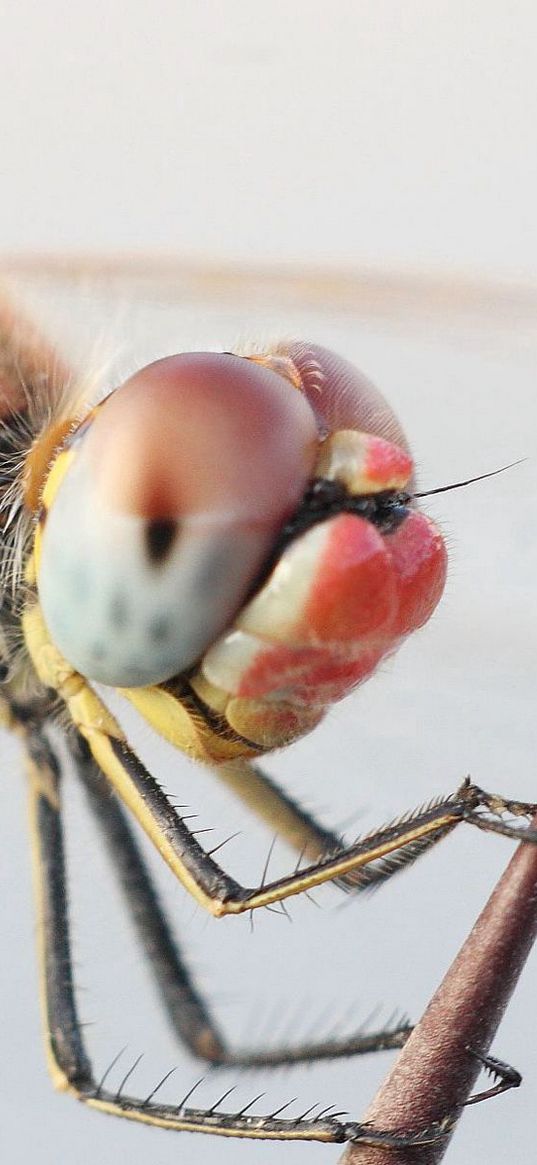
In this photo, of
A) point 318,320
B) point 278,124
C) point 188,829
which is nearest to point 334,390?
point 188,829

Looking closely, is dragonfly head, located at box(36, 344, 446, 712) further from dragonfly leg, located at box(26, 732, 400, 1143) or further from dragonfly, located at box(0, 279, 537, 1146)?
dragonfly leg, located at box(26, 732, 400, 1143)

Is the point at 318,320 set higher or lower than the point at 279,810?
higher

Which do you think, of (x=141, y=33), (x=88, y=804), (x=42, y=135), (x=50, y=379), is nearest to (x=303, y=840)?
(x=88, y=804)

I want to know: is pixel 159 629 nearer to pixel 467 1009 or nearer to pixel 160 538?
pixel 160 538

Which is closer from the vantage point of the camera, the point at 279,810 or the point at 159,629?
the point at 159,629

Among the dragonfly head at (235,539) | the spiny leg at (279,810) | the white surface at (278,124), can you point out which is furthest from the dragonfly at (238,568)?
the white surface at (278,124)

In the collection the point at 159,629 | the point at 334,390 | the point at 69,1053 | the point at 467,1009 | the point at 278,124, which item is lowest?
the point at 69,1053
